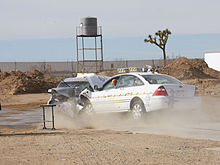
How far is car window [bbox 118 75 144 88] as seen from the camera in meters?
14.8

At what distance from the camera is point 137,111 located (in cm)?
1448

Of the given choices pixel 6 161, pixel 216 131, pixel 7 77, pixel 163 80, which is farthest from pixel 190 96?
pixel 7 77

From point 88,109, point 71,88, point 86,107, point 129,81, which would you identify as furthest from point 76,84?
point 129,81

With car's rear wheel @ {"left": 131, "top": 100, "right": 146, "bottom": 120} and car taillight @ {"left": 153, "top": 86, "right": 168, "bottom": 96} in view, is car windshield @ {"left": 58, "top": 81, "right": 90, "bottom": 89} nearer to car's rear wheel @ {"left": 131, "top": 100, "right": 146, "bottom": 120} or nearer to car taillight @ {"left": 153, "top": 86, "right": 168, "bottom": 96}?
car's rear wheel @ {"left": 131, "top": 100, "right": 146, "bottom": 120}

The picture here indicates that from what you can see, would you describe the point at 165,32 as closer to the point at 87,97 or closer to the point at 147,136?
the point at 87,97

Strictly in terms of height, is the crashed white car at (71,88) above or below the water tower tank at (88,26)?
below

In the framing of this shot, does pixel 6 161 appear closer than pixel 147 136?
Yes

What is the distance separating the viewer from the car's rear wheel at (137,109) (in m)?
14.3

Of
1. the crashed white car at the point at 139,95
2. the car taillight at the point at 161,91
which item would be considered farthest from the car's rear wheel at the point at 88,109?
the car taillight at the point at 161,91

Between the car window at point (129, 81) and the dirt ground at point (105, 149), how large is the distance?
2.76 m

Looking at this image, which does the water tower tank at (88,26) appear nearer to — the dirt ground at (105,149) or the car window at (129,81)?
the car window at (129,81)

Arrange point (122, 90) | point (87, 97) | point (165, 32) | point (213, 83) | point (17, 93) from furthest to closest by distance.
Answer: point (165, 32), point (17, 93), point (213, 83), point (87, 97), point (122, 90)

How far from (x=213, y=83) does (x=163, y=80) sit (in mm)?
18343

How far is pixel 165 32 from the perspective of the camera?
5697cm
